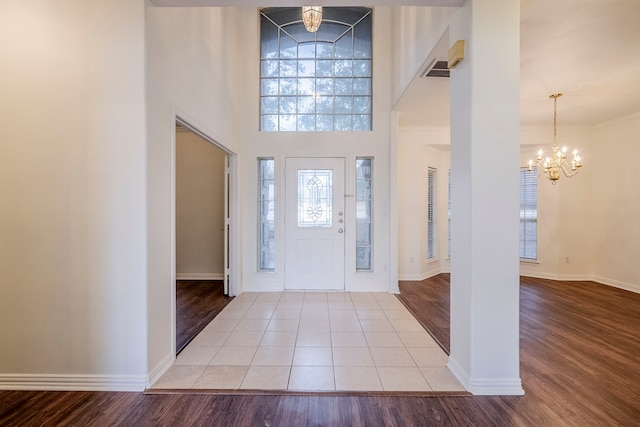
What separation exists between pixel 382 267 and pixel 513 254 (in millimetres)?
2588

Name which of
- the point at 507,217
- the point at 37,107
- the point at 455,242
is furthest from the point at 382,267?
the point at 37,107

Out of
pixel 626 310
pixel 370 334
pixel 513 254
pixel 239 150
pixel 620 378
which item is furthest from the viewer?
pixel 239 150

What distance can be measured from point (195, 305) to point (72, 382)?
1842 mm

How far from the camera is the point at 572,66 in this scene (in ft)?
10.1

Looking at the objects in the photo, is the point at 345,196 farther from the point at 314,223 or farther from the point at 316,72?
the point at 316,72

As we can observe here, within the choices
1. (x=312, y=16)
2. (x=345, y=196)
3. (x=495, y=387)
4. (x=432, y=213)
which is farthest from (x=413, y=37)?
(x=495, y=387)

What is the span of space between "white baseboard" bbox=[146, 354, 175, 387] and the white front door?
2284 mm

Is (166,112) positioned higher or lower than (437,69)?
lower

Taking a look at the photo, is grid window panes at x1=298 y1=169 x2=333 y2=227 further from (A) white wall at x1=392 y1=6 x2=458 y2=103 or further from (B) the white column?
(B) the white column

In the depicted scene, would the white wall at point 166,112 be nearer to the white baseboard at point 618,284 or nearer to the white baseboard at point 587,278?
the white baseboard at point 587,278

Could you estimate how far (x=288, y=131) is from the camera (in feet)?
14.8

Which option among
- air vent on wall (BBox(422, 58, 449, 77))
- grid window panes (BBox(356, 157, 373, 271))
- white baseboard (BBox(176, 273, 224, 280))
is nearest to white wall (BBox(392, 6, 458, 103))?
air vent on wall (BBox(422, 58, 449, 77))

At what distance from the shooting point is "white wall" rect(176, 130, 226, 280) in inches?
209

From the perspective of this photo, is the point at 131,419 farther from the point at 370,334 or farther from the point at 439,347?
the point at 439,347
